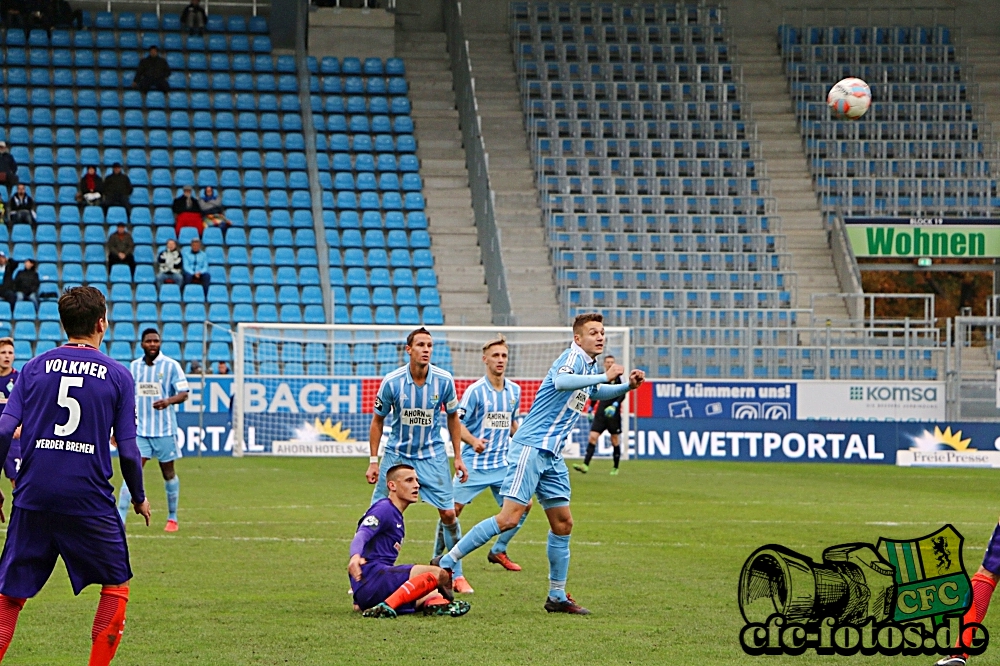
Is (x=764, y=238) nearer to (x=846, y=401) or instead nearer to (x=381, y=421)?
(x=846, y=401)

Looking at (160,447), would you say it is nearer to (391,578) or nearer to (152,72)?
(391,578)

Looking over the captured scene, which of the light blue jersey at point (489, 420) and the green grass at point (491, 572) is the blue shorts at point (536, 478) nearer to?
the green grass at point (491, 572)

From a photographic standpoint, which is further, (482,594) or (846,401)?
(846,401)

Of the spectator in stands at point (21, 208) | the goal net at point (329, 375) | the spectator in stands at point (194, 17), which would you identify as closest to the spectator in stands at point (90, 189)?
the spectator in stands at point (21, 208)

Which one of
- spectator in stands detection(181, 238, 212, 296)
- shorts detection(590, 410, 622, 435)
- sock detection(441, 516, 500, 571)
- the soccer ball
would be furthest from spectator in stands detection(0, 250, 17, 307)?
sock detection(441, 516, 500, 571)

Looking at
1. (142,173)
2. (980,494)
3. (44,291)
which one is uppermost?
(142,173)

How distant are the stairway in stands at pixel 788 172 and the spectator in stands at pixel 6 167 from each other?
59.5ft

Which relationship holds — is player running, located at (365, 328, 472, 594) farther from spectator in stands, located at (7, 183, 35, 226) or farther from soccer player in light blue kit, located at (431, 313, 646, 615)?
spectator in stands, located at (7, 183, 35, 226)

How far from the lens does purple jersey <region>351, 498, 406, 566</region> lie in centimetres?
925

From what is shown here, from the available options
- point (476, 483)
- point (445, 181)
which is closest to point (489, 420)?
point (476, 483)

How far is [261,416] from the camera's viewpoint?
90.9ft

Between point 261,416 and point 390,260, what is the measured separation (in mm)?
6862

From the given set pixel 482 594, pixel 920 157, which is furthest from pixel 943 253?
pixel 482 594

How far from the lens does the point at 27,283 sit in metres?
29.8
